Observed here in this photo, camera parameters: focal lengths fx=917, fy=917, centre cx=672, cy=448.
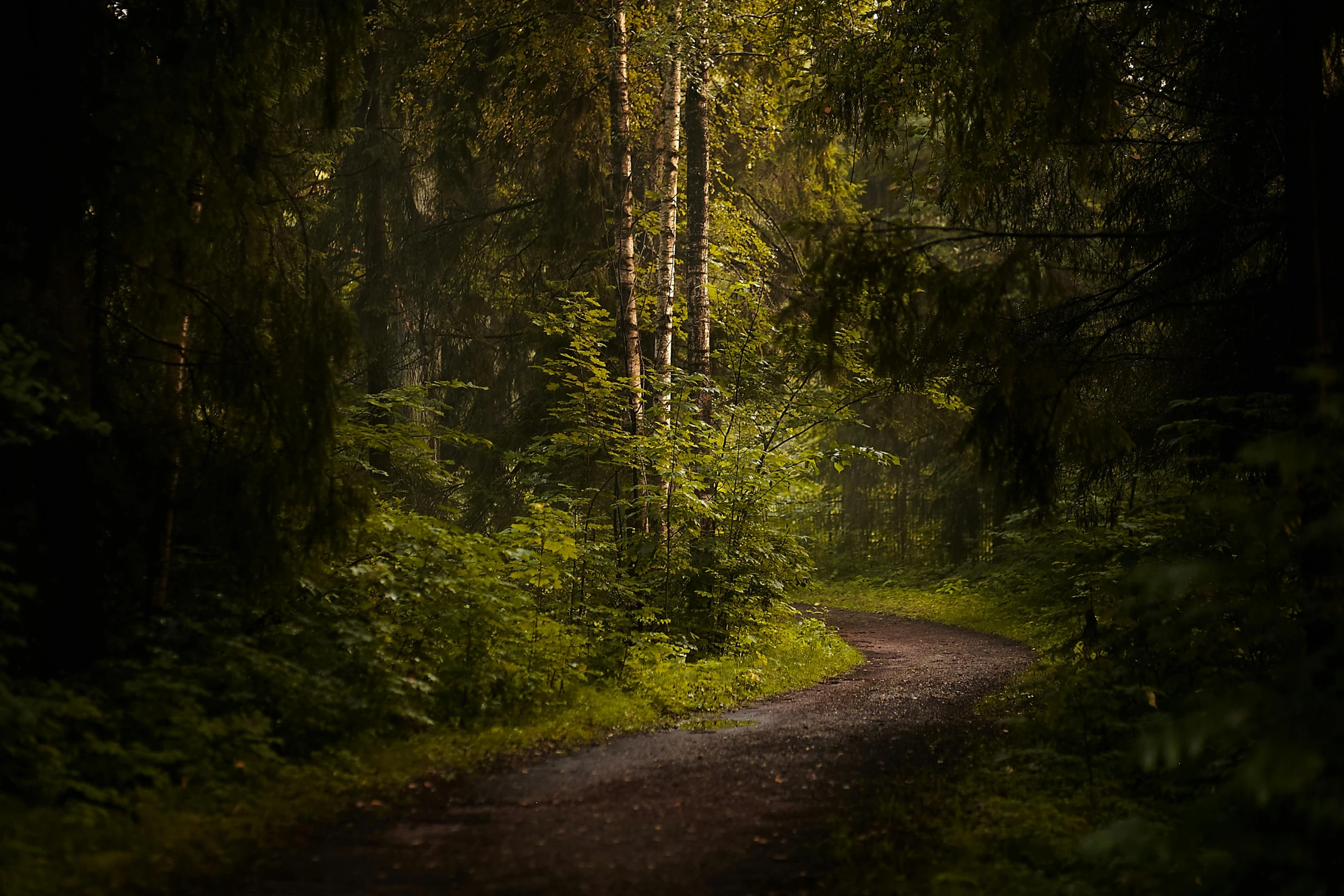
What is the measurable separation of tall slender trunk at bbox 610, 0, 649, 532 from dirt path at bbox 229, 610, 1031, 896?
483cm

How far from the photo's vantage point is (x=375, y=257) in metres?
16.1

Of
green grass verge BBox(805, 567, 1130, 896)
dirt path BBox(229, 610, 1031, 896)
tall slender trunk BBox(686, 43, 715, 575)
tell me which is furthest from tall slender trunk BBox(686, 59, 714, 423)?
green grass verge BBox(805, 567, 1130, 896)

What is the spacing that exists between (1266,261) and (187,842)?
765 cm

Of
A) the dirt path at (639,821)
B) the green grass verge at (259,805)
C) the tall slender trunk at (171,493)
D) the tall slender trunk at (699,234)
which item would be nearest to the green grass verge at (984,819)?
the dirt path at (639,821)

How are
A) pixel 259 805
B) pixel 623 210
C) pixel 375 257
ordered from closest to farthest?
pixel 259 805 < pixel 623 210 < pixel 375 257

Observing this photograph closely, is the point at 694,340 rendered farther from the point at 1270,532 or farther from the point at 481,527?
the point at 1270,532

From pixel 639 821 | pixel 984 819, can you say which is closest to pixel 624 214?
pixel 639 821

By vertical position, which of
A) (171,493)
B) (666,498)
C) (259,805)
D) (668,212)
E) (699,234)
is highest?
(668,212)

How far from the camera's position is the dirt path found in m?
4.04

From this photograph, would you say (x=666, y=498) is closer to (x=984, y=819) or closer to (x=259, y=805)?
(x=984, y=819)

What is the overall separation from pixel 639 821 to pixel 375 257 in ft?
43.8

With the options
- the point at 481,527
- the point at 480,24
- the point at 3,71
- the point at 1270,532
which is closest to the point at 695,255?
the point at 480,24

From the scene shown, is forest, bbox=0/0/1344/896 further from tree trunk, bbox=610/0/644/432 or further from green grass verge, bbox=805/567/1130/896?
tree trunk, bbox=610/0/644/432

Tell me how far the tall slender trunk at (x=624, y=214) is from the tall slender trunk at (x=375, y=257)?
17.1 feet
